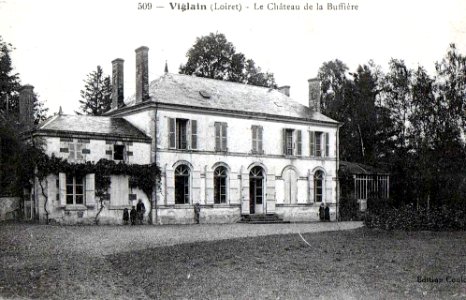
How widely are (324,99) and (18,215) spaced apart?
26.3 meters

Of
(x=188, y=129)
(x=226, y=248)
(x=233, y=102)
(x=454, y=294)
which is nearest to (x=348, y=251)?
(x=226, y=248)

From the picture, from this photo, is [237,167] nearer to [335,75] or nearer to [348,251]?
[348,251]

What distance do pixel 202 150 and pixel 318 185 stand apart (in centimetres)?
804

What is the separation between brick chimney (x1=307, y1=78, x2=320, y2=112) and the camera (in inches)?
1236

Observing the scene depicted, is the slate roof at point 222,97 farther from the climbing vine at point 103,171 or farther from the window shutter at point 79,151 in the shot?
the window shutter at point 79,151

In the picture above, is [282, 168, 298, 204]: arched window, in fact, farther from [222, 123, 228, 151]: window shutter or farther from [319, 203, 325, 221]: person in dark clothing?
[222, 123, 228, 151]: window shutter

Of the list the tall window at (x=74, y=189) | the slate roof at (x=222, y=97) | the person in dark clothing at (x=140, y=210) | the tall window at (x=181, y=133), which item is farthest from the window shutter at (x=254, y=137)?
the tall window at (x=74, y=189)

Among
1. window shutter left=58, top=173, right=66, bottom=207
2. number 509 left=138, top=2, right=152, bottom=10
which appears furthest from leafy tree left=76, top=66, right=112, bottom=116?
number 509 left=138, top=2, right=152, bottom=10

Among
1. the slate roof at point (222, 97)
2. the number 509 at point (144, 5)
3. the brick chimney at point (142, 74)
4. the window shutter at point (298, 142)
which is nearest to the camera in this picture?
the number 509 at point (144, 5)

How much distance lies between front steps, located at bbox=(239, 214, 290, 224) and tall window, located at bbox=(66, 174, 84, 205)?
25.8 feet

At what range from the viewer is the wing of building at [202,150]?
21.5 meters

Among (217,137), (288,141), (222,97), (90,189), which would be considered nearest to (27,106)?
(90,189)

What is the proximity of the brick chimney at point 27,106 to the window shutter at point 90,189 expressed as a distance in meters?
4.31

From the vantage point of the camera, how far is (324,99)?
4194 cm
